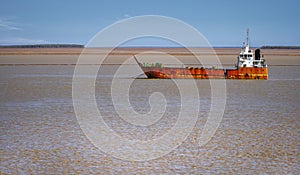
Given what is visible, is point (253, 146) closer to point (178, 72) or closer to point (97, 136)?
point (97, 136)

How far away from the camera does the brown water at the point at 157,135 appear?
911cm

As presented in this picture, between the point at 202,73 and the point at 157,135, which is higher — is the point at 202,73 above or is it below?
above

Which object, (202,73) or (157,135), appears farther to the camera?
(202,73)

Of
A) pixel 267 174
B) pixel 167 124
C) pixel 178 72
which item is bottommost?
pixel 267 174

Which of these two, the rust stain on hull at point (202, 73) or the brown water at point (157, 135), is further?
the rust stain on hull at point (202, 73)

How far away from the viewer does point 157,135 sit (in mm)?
12164

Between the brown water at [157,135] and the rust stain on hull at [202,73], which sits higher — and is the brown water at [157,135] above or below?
Answer: below

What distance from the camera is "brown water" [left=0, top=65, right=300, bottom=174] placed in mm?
9109

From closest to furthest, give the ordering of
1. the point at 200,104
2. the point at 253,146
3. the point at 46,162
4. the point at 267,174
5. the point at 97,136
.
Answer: the point at 267,174 → the point at 46,162 → the point at 253,146 → the point at 97,136 → the point at 200,104

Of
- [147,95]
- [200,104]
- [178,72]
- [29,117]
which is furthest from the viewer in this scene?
[178,72]

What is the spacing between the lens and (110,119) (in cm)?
1446

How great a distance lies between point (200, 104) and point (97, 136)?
22.2 feet

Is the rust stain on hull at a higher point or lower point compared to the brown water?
higher

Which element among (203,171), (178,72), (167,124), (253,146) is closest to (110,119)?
(167,124)
